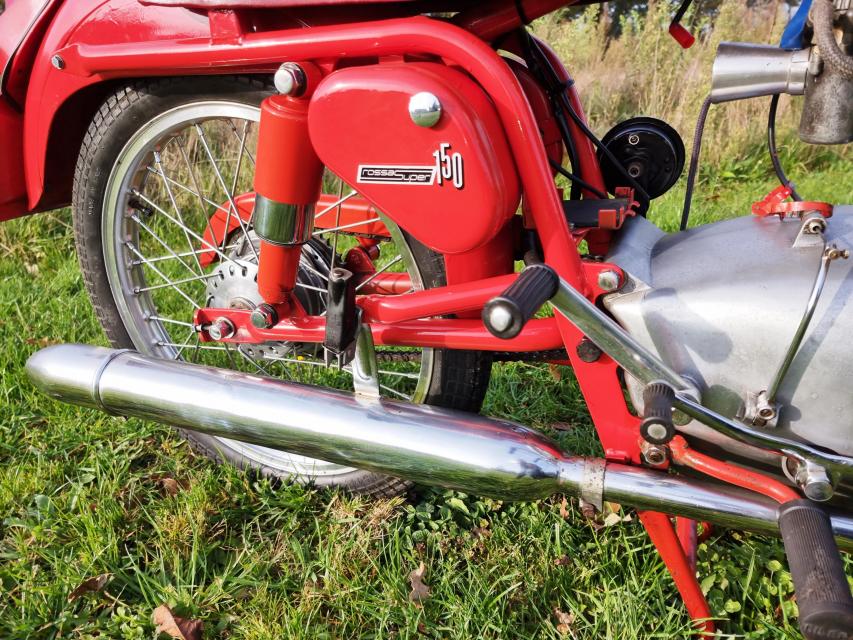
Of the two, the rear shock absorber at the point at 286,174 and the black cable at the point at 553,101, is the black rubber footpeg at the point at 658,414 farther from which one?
the rear shock absorber at the point at 286,174

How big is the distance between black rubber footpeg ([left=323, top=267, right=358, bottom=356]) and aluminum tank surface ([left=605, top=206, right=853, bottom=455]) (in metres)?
0.47

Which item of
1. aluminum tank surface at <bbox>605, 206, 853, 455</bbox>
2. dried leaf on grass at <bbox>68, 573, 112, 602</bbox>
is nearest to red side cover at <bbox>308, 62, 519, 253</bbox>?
aluminum tank surface at <bbox>605, 206, 853, 455</bbox>

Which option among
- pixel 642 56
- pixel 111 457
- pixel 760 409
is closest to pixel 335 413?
pixel 760 409

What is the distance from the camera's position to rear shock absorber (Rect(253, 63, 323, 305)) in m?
1.24

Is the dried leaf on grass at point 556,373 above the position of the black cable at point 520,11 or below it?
below

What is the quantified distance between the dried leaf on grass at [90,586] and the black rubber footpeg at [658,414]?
1178 mm

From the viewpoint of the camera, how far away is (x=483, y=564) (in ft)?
5.19

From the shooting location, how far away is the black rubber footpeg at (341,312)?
1313 millimetres

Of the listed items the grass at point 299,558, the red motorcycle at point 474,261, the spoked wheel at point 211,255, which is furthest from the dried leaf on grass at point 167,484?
the red motorcycle at point 474,261

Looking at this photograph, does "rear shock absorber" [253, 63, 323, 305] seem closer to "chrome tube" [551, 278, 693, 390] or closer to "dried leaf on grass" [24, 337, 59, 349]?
"chrome tube" [551, 278, 693, 390]

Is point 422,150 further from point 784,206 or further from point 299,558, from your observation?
point 299,558

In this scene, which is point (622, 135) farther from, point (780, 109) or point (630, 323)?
point (780, 109)

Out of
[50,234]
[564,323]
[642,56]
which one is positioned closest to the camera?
[564,323]

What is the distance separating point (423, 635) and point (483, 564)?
0.73 ft
